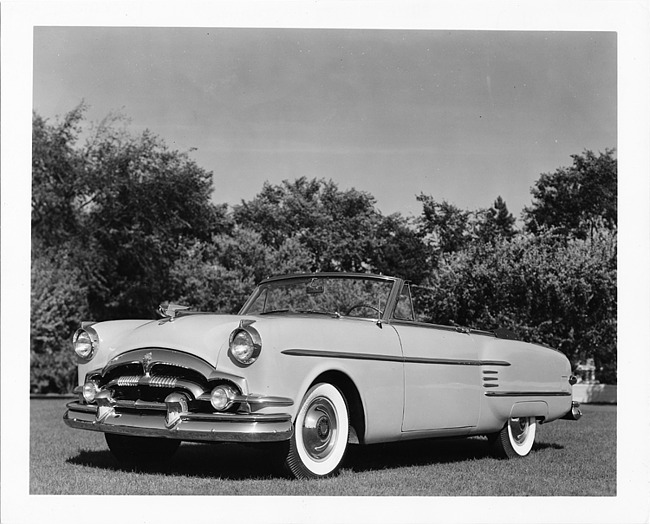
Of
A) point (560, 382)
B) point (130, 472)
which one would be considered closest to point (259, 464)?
point (130, 472)

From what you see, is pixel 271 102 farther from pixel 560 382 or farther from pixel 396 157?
pixel 560 382

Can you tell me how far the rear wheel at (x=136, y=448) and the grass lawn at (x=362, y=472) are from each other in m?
0.14

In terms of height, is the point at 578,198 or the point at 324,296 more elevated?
the point at 578,198

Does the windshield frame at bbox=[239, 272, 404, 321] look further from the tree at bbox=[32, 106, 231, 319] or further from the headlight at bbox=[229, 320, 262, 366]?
the tree at bbox=[32, 106, 231, 319]

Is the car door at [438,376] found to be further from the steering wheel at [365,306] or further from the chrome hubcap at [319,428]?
the chrome hubcap at [319,428]

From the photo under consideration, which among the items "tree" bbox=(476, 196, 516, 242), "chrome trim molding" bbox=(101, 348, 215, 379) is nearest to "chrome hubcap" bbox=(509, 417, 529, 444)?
"chrome trim molding" bbox=(101, 348, 215, 379)

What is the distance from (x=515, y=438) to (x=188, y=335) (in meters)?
3.73

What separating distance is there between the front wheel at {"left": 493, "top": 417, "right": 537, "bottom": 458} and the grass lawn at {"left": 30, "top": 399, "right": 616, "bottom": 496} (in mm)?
130

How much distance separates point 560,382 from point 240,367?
416 centimetres

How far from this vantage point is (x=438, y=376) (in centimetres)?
728

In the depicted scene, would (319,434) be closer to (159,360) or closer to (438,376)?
(159,360)

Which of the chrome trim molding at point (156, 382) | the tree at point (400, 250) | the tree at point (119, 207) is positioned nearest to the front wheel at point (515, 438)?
the chrome trim molding at point (156, 382)

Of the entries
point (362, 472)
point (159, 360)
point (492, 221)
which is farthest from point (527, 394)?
point (492, 221)

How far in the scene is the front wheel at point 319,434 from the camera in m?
6.11
